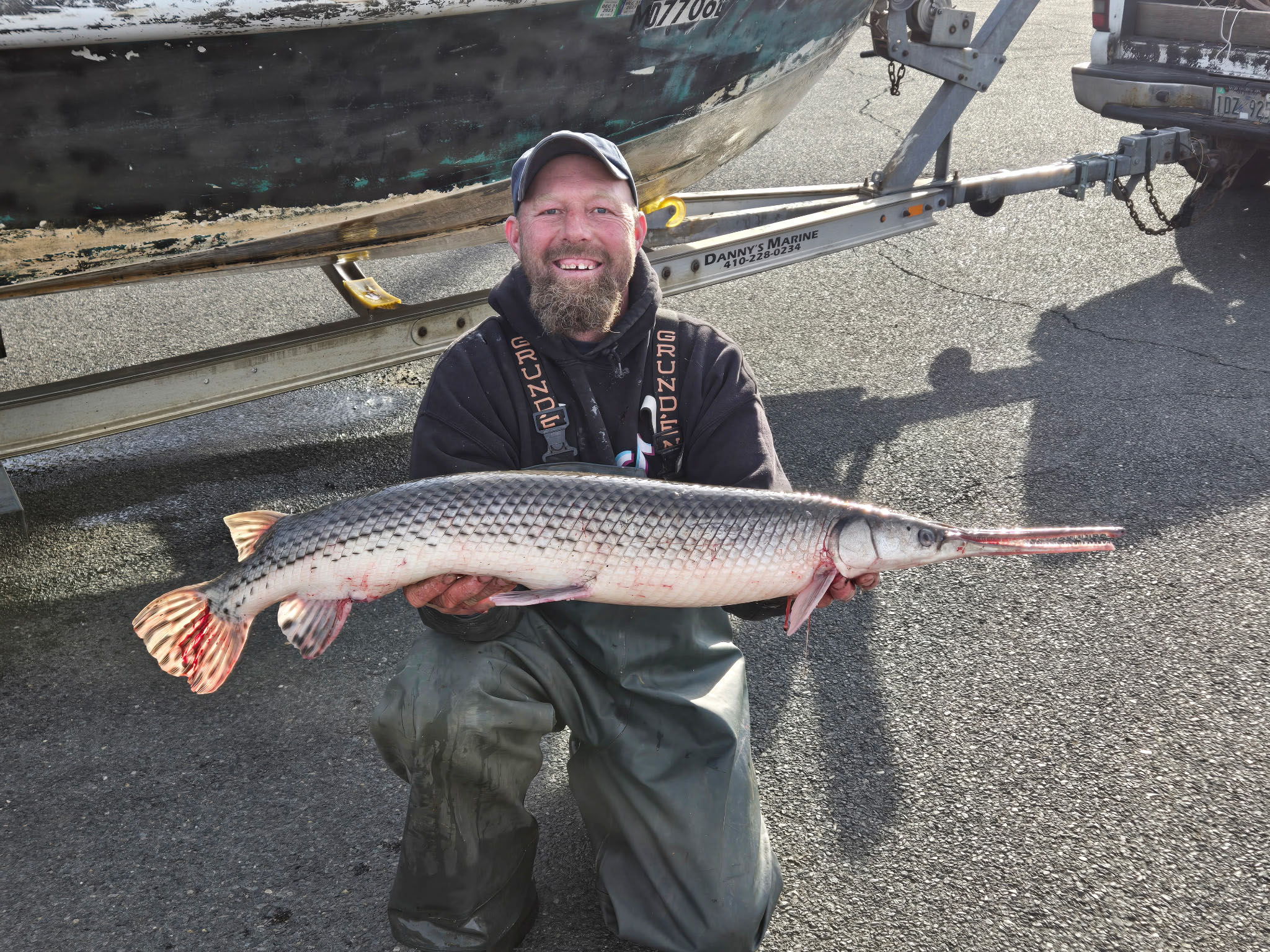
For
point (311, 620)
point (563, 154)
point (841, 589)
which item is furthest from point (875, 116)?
point (311, 620)

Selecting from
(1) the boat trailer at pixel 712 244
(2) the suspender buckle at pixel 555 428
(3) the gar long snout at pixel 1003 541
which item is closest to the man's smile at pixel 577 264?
(2) the suspender buckle at pixel 555 428

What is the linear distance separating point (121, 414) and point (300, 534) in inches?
68.3

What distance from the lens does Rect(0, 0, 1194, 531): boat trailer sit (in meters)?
3.75

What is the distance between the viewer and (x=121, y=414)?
12.4ft

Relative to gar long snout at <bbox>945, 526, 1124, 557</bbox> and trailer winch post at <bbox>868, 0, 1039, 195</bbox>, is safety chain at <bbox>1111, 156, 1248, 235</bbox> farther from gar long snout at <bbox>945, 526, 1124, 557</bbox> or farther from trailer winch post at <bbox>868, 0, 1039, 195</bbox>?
gar long snout at <bbox>945, 526, 1124, 557</bbox>

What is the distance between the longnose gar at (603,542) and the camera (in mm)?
2375

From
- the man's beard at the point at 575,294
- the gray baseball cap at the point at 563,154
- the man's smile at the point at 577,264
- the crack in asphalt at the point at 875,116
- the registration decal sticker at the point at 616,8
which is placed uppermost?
the registration decal sticker at the point at 616,8

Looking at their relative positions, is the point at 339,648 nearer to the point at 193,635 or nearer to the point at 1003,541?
the point at 193,635

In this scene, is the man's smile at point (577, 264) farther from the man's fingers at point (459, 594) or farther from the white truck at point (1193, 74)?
the white truck at point (1193, 74)

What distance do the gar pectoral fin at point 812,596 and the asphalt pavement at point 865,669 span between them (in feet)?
2.56

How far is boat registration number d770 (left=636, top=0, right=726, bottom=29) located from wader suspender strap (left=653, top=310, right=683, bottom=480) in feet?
6.81

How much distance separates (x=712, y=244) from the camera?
4.73m

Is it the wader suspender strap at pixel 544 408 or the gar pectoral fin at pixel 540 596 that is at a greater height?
the wader suspender strap at pixel 544 408

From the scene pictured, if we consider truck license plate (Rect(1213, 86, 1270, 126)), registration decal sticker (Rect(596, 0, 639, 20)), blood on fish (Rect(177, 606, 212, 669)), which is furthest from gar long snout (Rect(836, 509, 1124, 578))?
truck license plate (Rect(1213, 86, 1270, 126))
